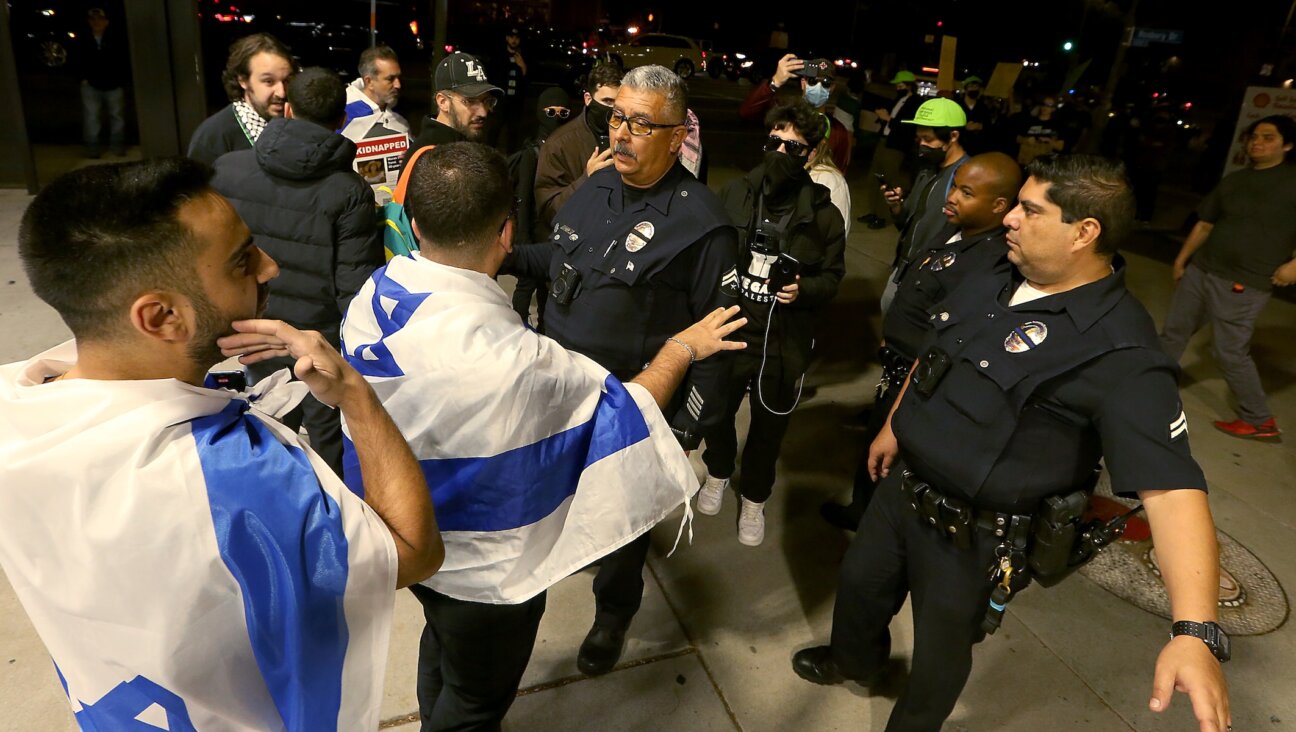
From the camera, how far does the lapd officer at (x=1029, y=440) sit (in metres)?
1.74

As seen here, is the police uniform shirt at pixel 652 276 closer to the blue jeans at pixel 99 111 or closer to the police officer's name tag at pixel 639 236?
the police officer's name tag at pixel 639 236

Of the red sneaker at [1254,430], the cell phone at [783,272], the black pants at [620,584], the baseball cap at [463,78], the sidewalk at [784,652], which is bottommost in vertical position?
the sidewalk at [784,652]

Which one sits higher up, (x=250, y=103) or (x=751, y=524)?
(x=250, y=103)

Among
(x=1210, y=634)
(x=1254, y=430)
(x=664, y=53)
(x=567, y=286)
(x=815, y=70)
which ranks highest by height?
(x=815, y=70)

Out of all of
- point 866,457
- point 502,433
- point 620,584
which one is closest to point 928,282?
point 866,457

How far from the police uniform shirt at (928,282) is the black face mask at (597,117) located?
5.61 ft

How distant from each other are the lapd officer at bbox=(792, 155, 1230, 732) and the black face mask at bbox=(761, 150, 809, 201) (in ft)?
3.60

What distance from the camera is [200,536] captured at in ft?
3.59

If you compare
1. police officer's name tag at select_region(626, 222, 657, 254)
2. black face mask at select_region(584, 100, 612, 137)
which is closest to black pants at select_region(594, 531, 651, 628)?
police officer's name tag at select_region(626, 222, 657, 254)

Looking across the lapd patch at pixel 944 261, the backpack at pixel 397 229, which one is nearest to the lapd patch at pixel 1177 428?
the lapd patch at pixel 944 261

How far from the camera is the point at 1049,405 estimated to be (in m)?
1.99

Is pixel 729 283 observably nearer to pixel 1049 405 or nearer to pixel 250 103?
pixel 1049 405

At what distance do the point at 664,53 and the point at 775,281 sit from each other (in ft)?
55.5

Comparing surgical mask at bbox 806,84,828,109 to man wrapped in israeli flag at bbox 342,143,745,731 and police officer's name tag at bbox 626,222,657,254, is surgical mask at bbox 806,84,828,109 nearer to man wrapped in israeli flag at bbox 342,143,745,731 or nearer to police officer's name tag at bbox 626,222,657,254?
police officer's name tag at bbox 626,222,657,254
